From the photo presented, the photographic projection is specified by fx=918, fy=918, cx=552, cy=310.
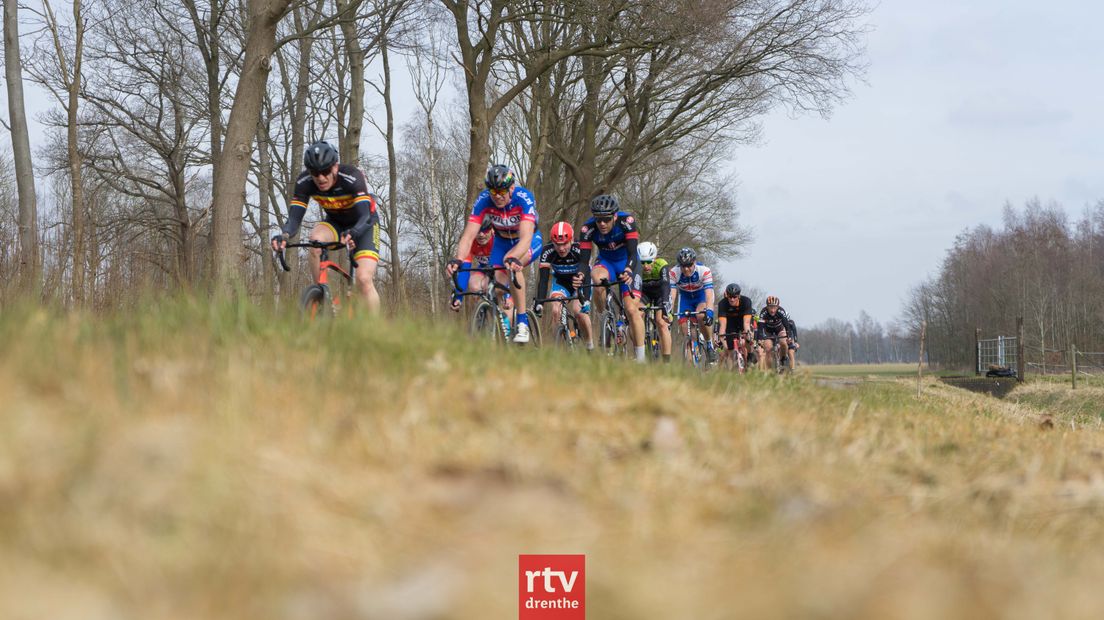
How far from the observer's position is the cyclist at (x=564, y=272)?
1096cm

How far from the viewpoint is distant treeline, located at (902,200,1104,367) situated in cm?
7744

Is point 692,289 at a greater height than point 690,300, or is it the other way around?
point 692,289

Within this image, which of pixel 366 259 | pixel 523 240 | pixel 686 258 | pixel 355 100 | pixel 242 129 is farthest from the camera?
pixel 355 100

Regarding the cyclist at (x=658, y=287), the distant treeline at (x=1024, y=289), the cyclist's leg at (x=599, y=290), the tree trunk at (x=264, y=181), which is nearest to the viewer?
the cyclist's leg at (x=599, y=290)

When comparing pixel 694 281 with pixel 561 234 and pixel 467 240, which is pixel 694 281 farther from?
pixel 467 240

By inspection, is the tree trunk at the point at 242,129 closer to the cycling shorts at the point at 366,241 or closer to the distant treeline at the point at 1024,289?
the cycling shorts at the point at 366,241

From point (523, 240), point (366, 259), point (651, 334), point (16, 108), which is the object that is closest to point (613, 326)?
point (651, 334)

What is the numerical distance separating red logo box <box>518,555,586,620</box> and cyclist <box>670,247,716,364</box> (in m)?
13.5

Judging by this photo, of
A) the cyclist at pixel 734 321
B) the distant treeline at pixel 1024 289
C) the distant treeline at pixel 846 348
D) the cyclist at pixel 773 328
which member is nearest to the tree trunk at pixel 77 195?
the cyclist at pixel 734 321

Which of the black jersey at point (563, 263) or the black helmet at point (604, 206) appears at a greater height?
the black helmet at point (604, 206)

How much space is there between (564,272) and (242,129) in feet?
16.0

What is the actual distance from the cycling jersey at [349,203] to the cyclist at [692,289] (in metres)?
8.24

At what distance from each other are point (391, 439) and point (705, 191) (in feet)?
A: 122

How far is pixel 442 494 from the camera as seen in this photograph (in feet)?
8.61
